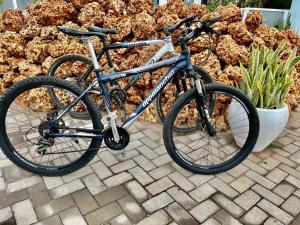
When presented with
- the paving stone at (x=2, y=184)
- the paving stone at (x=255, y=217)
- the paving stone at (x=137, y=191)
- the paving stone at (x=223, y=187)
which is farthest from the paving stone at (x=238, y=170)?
the paving stone at (x=2, y=184)

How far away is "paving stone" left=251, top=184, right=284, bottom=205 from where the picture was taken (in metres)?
2.45

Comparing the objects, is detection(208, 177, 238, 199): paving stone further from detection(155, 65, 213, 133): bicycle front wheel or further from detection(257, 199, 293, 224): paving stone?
detection(155, 65, 213, 133): bicycle front wheel

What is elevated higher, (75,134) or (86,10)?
(86,10)

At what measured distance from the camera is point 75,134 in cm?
254

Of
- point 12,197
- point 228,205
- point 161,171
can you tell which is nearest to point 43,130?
point 12,197

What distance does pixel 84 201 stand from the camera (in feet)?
7.73

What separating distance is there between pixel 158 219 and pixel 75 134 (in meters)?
1.06

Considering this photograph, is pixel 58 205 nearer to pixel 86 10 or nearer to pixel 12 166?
pixel 12 166

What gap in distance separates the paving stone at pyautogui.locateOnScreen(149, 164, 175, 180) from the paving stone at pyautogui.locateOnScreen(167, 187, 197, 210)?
0.71 feet

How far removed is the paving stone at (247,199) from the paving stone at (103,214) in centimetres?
105

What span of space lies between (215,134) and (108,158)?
115 centimetres

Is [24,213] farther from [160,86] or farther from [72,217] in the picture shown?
[160,86]

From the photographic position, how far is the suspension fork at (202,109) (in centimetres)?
242

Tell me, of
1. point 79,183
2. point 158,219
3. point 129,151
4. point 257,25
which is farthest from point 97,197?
point 257,25
